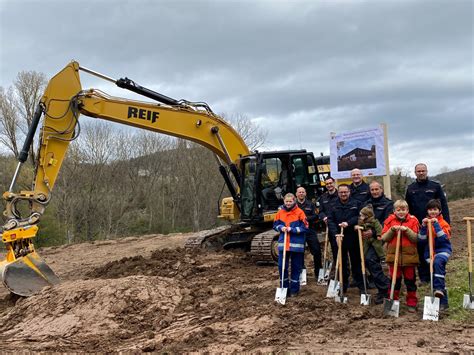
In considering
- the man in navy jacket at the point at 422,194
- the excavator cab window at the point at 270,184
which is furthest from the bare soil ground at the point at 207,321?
the excavator cab window at the point at 270,184

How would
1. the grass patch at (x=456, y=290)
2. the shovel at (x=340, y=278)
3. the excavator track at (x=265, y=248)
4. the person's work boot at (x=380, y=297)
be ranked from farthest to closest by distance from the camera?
1. the excavator track at (x=265, y=248)
2. the shovel at (x=340, y=278)
3. the person's work boot at (x=380, y=297)
4. the grass patch at (x=456, y=290)

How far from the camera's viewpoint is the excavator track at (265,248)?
10.1 metres

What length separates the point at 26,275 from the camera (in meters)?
8.57

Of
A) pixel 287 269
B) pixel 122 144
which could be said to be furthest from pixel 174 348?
pixel 122 144

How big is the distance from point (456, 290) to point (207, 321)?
3.55 metres

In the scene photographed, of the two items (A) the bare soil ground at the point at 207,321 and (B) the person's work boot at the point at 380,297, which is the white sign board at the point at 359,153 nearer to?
(A) the bare soil ground at the point at 207,321

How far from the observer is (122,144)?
32.2m

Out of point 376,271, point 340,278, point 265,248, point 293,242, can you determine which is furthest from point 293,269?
point 265,248

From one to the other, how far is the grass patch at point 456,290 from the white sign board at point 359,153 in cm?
280

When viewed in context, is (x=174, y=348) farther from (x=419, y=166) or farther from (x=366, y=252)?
(x=419, y=166)

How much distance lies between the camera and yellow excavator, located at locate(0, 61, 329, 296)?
8.71 metres

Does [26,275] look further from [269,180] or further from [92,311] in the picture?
[269,180]

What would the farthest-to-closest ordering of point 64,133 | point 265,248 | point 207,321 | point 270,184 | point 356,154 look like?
point 356,154 → point 270,184 → point 265,248 → point 64,133 → point 207,321

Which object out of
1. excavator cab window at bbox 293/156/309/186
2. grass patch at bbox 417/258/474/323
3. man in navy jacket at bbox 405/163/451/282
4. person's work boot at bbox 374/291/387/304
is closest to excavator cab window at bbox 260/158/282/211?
excavator cab window at bbox 293/156/309/186
